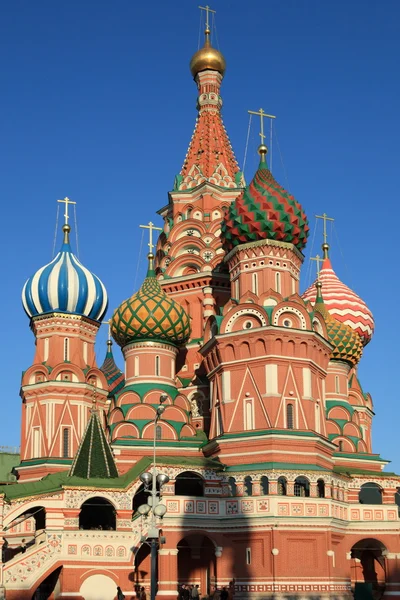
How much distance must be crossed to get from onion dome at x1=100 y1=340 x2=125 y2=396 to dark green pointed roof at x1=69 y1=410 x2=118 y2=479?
9.59 m

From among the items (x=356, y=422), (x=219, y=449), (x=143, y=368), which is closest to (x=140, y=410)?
(x=143, y=368)

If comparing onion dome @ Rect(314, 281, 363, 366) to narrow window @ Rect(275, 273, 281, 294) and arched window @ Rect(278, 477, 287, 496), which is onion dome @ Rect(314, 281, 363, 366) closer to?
narrow window @ Rect(275, 273, 281, 294)

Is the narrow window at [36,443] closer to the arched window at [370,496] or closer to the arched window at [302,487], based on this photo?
the arched window at [302,487]

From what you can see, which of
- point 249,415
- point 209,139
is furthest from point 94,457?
point 209,139

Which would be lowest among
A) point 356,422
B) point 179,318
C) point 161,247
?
point 356,422

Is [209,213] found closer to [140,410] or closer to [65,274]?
[65,274]

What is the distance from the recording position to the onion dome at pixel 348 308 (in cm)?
4181

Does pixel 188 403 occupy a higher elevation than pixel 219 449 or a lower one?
higher

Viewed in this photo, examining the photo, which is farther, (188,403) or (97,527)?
(188,403)

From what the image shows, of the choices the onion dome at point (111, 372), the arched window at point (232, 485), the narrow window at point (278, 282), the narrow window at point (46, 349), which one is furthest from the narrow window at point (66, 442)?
the narrow window at point (278, 282)

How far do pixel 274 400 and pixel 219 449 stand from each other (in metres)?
2.45

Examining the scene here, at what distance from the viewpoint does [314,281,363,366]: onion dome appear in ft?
124

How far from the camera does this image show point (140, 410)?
33625 millimetres

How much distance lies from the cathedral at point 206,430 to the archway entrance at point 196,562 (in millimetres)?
62
